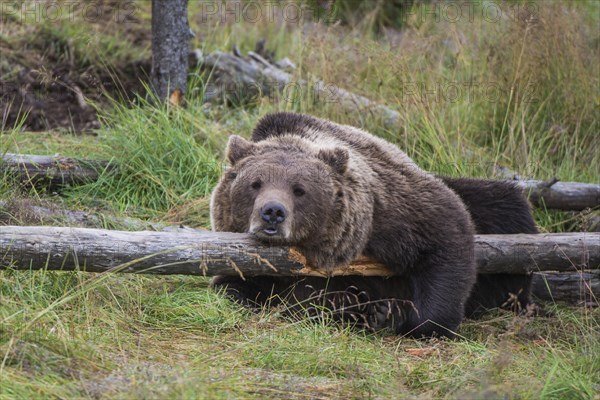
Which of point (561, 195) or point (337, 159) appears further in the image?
point (561, 195)

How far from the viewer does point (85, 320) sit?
445cm

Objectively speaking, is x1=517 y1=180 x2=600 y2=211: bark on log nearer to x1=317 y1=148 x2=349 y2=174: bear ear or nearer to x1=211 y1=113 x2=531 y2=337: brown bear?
x1=211 y1=113 x2=531 y2=337: brown bear

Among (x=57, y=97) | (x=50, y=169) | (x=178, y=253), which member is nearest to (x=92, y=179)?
(x=50, y=169)

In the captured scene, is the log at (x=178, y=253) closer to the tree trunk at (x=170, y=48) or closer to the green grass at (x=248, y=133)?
the green grass at (x=248, y=133)

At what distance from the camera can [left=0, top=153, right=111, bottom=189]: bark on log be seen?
21.7 feet

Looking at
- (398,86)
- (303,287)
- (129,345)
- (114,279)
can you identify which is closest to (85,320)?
(129,345)

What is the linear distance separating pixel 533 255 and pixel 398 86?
3.09 m

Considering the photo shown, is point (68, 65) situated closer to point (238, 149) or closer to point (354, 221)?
point (238, 149)

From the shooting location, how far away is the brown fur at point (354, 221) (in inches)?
205

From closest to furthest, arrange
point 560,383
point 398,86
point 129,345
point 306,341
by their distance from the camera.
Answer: point 560,383 → point 129,345 → point 306,341 → point 398,86

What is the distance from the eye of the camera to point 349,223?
17.4ft

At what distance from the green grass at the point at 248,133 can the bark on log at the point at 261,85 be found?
12 cm

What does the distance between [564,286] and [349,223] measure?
1993 millimetres

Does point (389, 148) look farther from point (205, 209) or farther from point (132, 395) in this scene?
point (132, 395)
